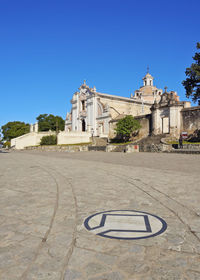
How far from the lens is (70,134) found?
45.4m

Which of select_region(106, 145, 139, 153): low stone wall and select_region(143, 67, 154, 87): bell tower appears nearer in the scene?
select_region(106, 145, 139, 153): low stone wall

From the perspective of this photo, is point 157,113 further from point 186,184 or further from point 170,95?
point 186,184

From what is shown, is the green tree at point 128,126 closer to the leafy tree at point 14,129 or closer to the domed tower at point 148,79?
the domed tower at point 148,79

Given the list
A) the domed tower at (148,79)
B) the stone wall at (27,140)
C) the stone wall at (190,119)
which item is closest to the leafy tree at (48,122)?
the stone wall at (27,140)

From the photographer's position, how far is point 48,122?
70375mm

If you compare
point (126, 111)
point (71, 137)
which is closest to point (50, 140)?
point (71, 137)

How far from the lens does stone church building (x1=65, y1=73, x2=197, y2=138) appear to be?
3167cm

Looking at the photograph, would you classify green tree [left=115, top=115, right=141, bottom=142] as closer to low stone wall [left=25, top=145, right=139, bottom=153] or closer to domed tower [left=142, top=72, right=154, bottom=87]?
low stone wall [left=25, top=145, right=139, bottom=153]

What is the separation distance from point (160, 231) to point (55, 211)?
6.48ft

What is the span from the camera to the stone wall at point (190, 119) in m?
29.5

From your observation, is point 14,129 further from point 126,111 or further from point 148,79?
point 148,79

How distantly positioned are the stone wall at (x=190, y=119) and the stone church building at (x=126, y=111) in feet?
0.48

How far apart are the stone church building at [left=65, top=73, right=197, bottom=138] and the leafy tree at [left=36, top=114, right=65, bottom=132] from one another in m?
9.84

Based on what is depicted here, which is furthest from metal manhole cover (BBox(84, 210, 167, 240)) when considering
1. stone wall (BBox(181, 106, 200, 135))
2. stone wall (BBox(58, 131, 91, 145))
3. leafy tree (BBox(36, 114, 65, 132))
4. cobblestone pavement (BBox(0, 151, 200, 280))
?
leafy tree (BBox(36, 114, 65, 132))
